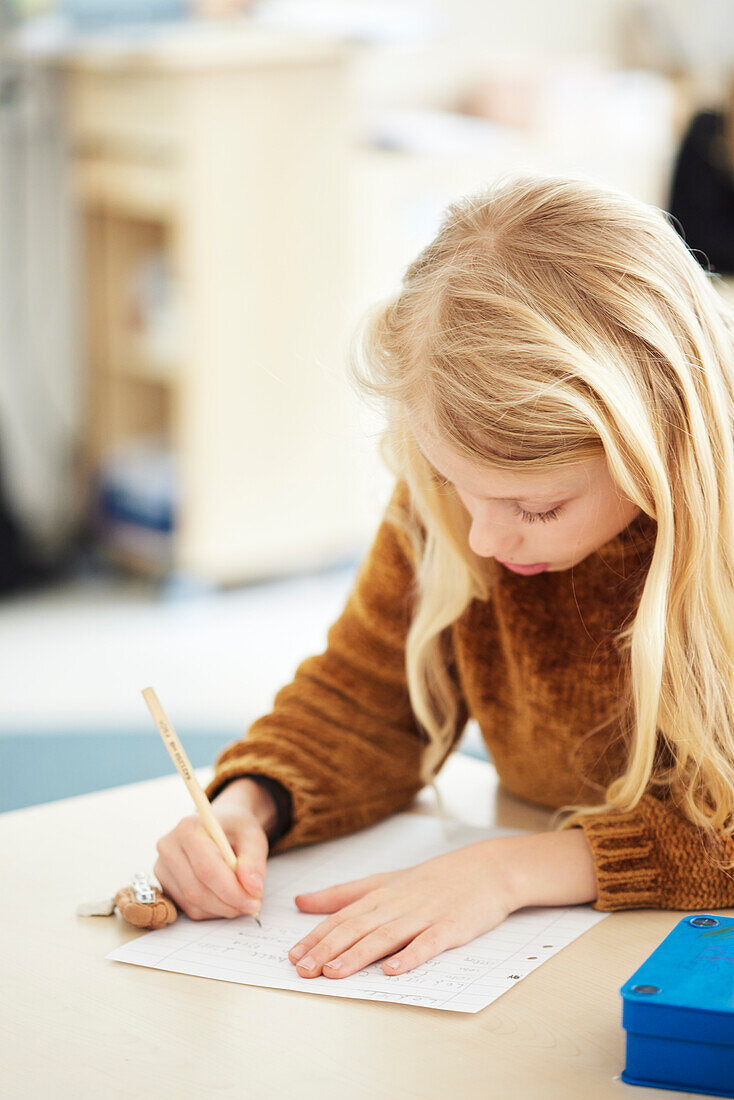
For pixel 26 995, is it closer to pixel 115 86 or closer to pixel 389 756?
pixel 389 756

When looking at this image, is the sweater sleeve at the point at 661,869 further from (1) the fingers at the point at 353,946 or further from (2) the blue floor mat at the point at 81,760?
(2) the blue floor mat at the point at 81,760

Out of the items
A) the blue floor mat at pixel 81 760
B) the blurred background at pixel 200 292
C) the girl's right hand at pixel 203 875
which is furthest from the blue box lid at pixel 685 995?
the blurred background at pixel 200 292

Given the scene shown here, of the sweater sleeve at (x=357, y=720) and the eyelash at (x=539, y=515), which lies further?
the sweater sleeve at (x=357, y=720)

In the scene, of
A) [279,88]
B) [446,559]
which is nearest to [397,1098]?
[446,559]

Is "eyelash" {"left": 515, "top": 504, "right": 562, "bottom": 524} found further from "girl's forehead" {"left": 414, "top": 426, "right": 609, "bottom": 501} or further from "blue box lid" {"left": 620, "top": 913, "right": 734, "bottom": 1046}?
"blue box lid" {"left": 620, "top": 913, "right": 734, "bottom": 1046}

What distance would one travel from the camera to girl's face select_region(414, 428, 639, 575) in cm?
84

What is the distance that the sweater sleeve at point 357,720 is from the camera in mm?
1003

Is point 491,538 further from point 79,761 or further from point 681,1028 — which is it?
point 79,761

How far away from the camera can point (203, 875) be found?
0.85 meters

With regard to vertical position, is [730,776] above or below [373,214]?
below

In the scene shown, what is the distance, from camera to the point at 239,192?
2898 mm

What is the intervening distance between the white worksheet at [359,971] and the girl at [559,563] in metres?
0.01

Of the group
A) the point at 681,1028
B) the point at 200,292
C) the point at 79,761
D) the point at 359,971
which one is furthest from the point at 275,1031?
the point at 200,292

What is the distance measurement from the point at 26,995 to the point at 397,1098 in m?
0.23
